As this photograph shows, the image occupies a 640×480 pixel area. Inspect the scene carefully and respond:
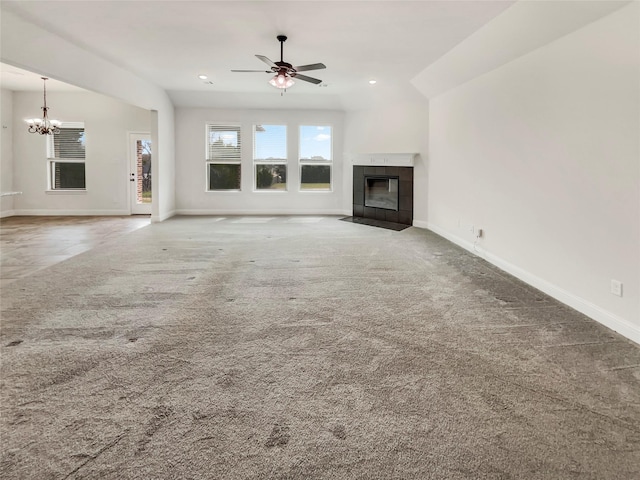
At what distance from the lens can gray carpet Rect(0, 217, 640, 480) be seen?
67.7 inches

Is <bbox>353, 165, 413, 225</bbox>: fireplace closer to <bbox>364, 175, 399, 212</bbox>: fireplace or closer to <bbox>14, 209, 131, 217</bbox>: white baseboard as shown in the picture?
<bbox>364, 175, 399, 212</bbox>: fireplace

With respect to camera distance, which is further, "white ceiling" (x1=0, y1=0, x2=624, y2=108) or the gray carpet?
"white ceiling" (x1=0, y1=0, x2=624, y2=108)

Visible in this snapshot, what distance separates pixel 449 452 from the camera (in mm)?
1761

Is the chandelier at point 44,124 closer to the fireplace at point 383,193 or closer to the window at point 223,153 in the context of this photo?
the window at point 223,153

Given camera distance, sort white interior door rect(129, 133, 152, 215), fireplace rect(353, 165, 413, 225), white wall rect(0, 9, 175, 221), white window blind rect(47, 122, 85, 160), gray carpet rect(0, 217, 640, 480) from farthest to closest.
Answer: white interior door rect(129, 133, 152, 215), white window blind rect(47, 122, 85, 160), fireplace rect(353, 165, 413, 225), white wall rect(0, 9, 175, 221), gray carpet rect(0, 217, 640, 480)

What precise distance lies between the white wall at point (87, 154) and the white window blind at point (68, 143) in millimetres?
157

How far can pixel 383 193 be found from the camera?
358 inches

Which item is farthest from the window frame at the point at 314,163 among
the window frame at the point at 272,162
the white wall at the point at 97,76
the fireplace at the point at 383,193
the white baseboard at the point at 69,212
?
the white baseboard at the point at 69,212

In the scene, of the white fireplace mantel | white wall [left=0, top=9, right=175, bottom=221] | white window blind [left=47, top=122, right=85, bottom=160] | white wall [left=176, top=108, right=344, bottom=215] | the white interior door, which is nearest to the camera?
white wall [left=0, top=9, right=175, bottom=221]

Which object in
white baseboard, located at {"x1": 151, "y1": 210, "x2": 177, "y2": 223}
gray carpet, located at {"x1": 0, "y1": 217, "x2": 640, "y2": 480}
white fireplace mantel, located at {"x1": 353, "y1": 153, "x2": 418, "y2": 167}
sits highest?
white fireplace mantel, located at {"x1": 353, "y1": 153, "x2": 418, "y2": 167}

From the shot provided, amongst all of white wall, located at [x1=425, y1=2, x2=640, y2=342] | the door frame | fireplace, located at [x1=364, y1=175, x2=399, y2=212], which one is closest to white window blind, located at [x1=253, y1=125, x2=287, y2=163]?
fireplace, located at [x1=364, y1=175, x2=399, y2=212]

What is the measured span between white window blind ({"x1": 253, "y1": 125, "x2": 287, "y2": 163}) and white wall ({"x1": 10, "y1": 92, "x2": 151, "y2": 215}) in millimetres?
2542

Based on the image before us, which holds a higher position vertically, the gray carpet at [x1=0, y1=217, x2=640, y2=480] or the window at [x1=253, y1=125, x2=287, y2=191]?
Answer: the window at [x1=253, y1=125, x2=287, y2=191]

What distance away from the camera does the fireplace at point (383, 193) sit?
8.44m
